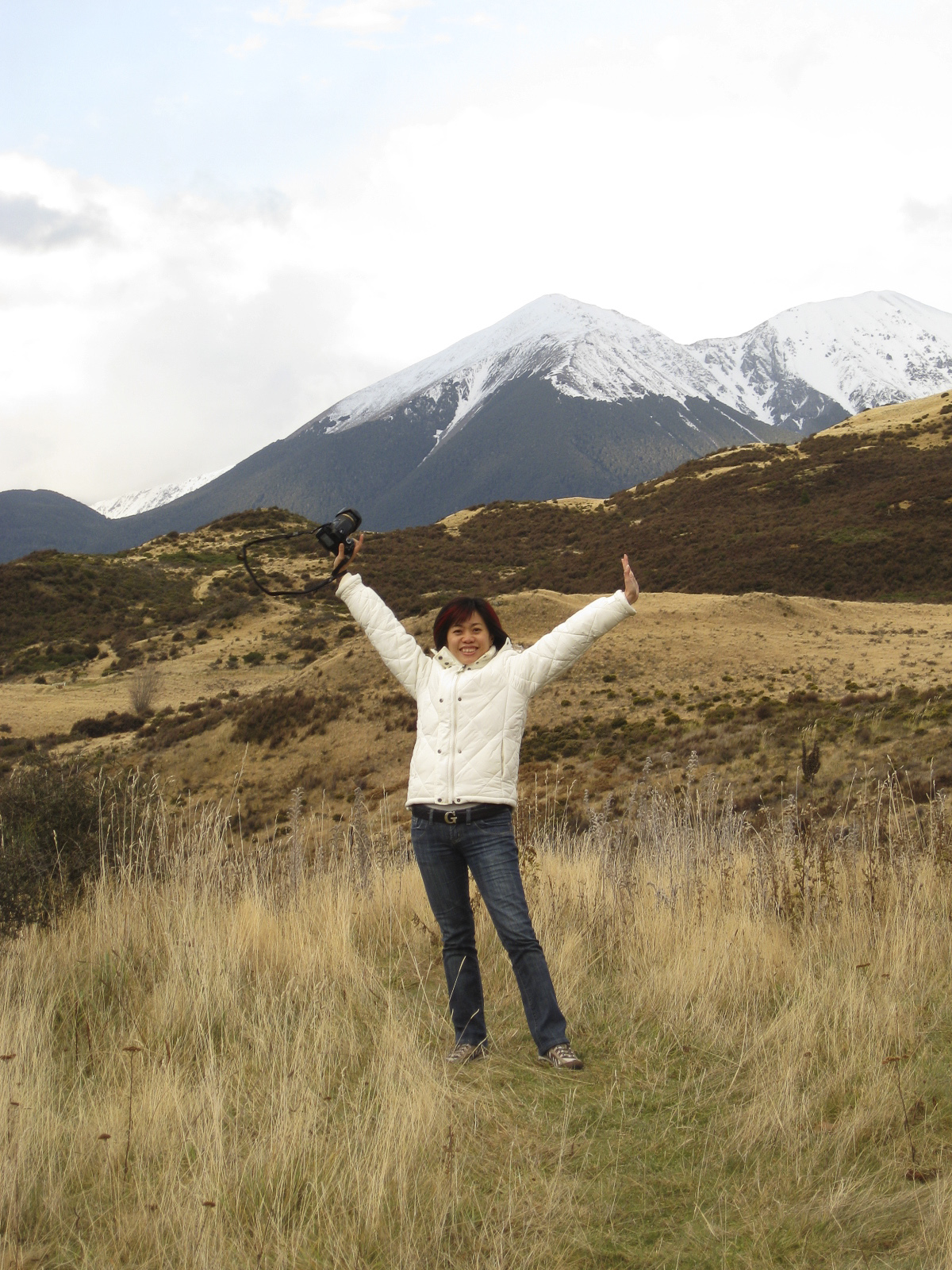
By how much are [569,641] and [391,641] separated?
718 mm

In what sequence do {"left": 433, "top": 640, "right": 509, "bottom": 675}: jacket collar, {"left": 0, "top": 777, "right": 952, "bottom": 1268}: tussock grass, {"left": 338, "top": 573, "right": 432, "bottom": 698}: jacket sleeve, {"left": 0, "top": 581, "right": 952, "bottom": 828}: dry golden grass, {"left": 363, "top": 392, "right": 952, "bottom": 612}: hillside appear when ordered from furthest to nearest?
{"left": 363, "top": 392, "right": 952, "bottom": 612}: hillside, {"left": 0, "top": 581, "right": 952, "bottom": 828}: dry golden grass, {"left": 338, "top": 573, "right": 432, "bottom": 698}: jacket sleeve, {"left": 433, "top": 640, "right": 509, "bottom": 675}: jacket collar, {"left": 0, "top": 777, "right": 952, "bottom": 1268}: tussock grass

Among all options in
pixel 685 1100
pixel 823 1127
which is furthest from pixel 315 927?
pixel 823 1127

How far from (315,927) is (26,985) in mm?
1389

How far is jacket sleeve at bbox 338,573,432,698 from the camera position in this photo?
367 centimetres

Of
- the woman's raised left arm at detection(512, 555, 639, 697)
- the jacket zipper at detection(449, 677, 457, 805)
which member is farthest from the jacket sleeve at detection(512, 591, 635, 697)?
the jacket zipper at detection(449, 677, 457, 805)

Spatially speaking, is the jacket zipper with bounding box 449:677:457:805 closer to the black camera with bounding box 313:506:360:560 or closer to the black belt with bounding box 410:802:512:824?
the black belt with bounding box 410:802:512:824

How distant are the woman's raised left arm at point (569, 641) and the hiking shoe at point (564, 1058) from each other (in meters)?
1.25

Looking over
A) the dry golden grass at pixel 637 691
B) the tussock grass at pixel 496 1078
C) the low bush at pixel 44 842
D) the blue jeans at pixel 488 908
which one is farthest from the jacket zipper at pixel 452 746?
the dry golden grass at pixel 637 691

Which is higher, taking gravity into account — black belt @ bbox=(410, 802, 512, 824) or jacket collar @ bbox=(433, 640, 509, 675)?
jacket collar @ bbox=(433, 640, 509, 675)

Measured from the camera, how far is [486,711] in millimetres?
3455

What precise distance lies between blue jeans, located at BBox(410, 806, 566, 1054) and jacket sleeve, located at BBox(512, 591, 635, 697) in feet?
1.65

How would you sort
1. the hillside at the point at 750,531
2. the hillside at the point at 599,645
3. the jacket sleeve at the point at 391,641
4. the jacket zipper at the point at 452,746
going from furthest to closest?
the hillside at the point at 750,531
the hillside at the point at 599,645
the jacket sleeve at the point at 391,641
the jacket zipper at the point at 452,746

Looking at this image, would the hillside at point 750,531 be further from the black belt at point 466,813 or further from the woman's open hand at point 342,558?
the black belt at point 466,813

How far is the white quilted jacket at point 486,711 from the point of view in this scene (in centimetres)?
337
